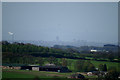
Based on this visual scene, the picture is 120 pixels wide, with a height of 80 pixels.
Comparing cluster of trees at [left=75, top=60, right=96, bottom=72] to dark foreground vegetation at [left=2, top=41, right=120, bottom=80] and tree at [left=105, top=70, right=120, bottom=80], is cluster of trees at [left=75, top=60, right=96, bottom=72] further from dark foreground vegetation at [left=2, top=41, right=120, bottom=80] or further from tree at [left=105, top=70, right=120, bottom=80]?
tree at [left=105, top=70, right=120, bottom=80]

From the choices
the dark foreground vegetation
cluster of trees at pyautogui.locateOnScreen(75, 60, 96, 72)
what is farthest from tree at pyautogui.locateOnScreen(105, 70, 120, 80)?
cluster of trees at pyautogui.locateOnScreen(75, 60, 96, 72)

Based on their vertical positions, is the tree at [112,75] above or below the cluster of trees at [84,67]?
below

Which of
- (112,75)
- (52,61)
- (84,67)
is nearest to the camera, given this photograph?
(112,75)

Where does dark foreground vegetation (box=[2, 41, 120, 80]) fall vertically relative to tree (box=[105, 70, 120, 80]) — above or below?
above

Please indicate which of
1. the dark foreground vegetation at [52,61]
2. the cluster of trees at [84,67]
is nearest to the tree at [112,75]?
the dark foreground vegetation at [52,61]

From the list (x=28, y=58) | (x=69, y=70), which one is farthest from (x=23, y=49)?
(x=69, y=70)

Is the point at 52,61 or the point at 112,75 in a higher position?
the point at 52,61

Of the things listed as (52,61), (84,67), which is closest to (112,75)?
(84,67)

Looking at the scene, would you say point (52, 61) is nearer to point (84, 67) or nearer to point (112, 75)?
point (84, 67)

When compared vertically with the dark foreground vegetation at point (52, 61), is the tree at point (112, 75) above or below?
below

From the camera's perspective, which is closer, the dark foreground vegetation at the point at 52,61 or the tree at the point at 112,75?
the tree at the point at 112,75

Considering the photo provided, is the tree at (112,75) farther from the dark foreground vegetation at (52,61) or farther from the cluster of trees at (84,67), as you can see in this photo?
the cluster of trees at (84,67)

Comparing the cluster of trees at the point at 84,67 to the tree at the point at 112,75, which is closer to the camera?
the tree at the point at 112,75

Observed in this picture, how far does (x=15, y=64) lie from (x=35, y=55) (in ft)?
4.30
